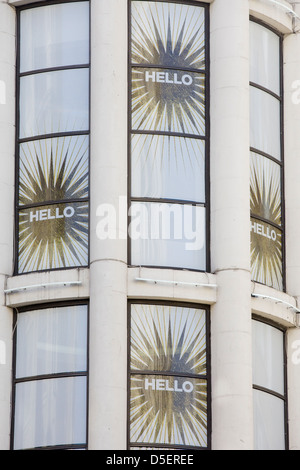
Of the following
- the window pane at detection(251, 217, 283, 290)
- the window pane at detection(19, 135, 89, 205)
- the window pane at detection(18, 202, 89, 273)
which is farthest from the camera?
the window pane at detection(251, 217, 283, 290)

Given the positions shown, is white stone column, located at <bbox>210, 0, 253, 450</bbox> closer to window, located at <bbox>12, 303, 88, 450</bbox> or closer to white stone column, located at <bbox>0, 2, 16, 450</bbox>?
window, located at <bbox>12, 303, 88, 450</bbox>

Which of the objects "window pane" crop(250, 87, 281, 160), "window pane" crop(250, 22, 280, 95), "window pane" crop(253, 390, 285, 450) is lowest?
"window pane" crop(253, 390, 285, 450)

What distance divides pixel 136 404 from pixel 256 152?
6.79 m

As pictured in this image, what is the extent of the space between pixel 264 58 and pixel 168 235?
17.3 ft

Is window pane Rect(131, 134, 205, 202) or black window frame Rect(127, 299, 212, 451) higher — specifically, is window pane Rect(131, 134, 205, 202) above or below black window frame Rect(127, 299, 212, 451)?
above

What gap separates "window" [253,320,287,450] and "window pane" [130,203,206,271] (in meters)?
2.13

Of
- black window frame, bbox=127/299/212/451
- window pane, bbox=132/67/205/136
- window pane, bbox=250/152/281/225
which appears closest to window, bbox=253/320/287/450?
black window frame, bbox=127/299/212/451

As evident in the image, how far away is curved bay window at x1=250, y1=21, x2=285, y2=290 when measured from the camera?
44.9 metres

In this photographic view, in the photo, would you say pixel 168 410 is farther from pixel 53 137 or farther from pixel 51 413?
pixel 53 137

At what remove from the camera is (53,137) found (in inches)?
1754

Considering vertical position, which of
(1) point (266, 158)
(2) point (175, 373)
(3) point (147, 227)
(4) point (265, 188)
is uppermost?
(1) point (266, 158)

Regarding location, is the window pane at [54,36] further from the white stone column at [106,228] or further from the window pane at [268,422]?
the window pane at [268,422]

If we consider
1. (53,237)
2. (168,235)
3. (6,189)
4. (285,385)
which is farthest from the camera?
(285,385)

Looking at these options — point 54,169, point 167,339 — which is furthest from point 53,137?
point 167,339
